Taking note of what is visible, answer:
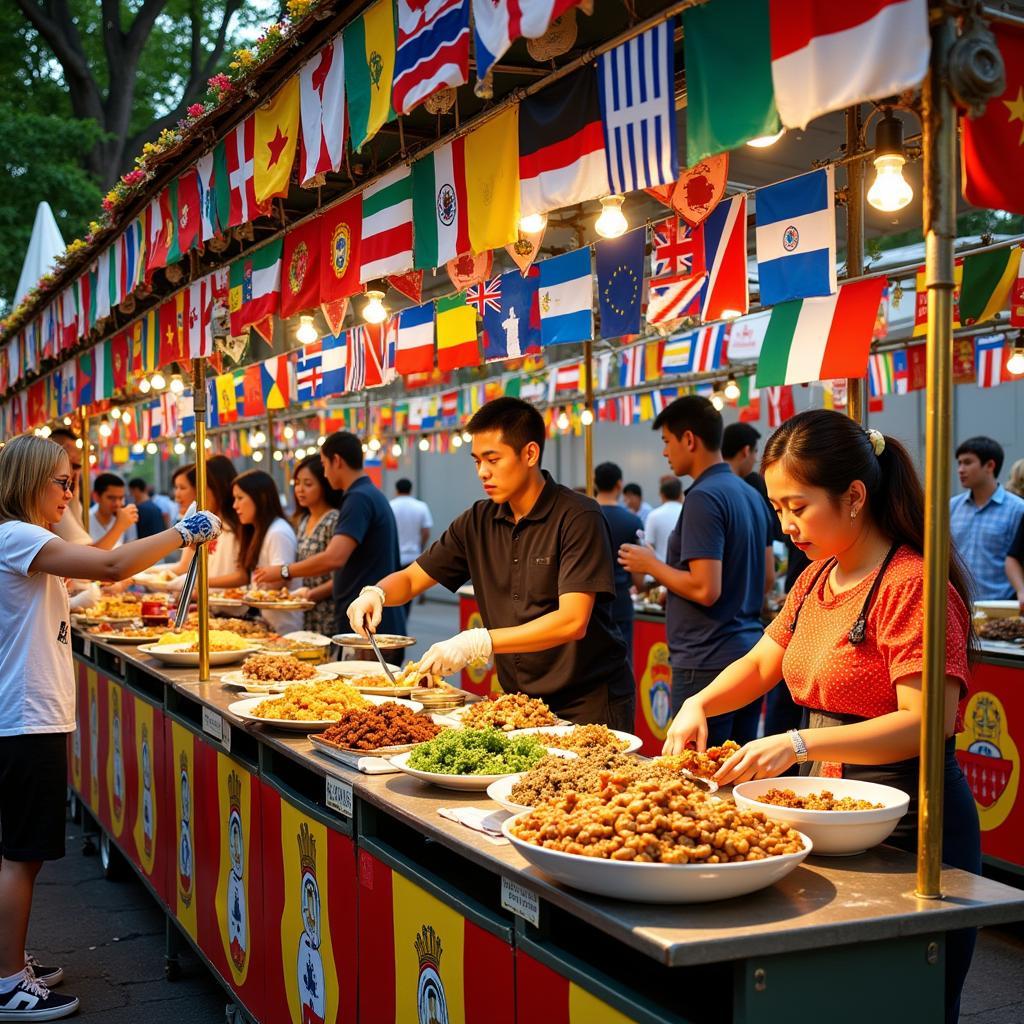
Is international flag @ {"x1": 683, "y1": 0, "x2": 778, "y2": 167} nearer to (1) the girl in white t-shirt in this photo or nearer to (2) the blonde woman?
(2) the blonde woman

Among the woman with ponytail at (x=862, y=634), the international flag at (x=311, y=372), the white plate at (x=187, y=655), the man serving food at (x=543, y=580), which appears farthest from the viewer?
the international flag at (x=311, y=372)

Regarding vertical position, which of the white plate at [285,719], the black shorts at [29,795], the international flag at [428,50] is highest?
the international flag at [428,50]

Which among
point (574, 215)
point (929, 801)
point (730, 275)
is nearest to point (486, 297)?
point (574, 215)

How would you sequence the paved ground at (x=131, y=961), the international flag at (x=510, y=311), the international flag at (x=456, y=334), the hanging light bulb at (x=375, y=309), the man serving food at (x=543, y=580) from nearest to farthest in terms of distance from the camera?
the man serving food at (x=543, y=580) < the paved ground at (x=131, y=961) < the hanging light bulb at (x=375, y=309) < the international flag at (x=510, y=311) < the international flag at (x=456, y=334)

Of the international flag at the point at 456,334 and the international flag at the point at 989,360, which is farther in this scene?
the international flag at the point at 989,360

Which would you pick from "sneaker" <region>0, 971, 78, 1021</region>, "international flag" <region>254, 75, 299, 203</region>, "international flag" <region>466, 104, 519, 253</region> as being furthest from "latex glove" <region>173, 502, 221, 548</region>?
"sneaker" <region>0, 971, 78, 1021</region>

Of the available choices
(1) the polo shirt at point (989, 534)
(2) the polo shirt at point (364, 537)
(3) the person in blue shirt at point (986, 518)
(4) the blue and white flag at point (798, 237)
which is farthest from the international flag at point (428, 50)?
(1) the polo shirt at point (989, 534)

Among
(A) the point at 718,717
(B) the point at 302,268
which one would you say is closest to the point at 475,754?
(A) the point at 718,717

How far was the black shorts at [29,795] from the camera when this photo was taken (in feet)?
14.3

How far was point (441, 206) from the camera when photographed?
4219 mm

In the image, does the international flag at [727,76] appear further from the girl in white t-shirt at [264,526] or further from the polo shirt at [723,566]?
the girl in white t-shirt at [264,526]

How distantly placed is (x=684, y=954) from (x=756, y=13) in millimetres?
1995

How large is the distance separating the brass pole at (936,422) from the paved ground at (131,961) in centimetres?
264

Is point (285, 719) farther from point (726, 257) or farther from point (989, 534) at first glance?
point (989, 534)
